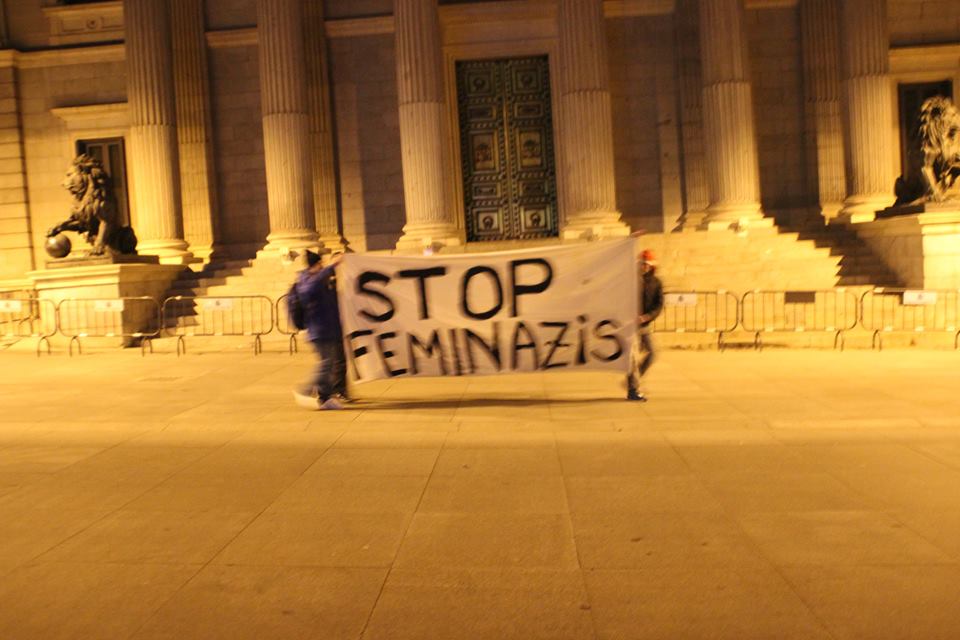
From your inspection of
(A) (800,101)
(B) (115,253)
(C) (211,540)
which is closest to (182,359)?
(B) (115,253)

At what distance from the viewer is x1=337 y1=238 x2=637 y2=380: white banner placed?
1189cm

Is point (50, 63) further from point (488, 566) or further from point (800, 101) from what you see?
point (488, 566)

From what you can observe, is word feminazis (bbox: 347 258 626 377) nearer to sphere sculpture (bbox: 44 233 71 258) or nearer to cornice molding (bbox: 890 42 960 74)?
sphere sculpture (bbox: 44 233 71 258)

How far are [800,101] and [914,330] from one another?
10.2 meters

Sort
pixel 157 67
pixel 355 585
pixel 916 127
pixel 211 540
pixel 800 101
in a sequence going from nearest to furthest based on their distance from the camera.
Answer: pixel 355 585
pixel 211 540
pixel 916 127
pixel 157 67
pixel 800 101

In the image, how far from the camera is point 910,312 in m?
17.9

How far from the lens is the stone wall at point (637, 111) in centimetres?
2544

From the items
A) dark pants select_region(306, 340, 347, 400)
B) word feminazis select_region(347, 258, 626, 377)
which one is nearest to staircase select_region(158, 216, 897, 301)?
word feminazis select_region(347, 258, 626, 377)

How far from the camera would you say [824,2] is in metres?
25.1

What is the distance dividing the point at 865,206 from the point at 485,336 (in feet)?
48.1

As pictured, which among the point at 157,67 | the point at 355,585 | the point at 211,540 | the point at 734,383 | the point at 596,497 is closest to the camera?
the point at 355,585

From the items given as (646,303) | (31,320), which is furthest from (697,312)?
(31,320)

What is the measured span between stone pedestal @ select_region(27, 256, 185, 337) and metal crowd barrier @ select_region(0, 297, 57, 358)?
28 cm

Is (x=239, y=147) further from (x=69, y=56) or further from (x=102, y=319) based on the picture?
(x=102, y=319)
